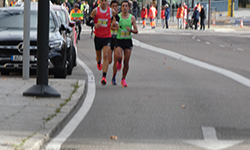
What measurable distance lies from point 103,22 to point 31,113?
4781 mm

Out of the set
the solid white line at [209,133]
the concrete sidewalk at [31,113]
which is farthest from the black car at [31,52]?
the solid white line at [209,133]

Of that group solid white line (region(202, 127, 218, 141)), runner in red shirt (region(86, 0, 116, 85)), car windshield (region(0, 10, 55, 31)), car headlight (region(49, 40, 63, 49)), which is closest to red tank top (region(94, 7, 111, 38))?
runner in red shirt (region(86, 0, 116, 85))

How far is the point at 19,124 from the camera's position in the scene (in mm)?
8047

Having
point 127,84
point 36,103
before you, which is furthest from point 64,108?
point 127,84

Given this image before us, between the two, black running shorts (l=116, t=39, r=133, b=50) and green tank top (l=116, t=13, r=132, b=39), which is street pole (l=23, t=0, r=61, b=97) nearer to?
green tank top (l=116, t=13, r=132, b=39)

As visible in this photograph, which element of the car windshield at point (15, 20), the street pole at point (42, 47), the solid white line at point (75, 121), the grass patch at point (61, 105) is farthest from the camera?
the car windshield at point (15, 20)

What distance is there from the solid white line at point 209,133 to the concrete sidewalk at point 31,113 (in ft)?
5.95

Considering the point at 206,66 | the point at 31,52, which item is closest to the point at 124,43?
the point at 31,52

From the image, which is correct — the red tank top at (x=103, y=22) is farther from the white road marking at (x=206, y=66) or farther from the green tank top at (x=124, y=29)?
the white road marking at (x=206, y=66)

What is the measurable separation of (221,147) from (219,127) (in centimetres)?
144

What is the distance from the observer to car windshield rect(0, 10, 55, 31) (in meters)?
15.2

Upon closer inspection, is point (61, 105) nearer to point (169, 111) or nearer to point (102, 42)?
point (169, 111)

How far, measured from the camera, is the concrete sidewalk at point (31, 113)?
7016 millimetres

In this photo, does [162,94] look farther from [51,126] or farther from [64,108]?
[51,126]
